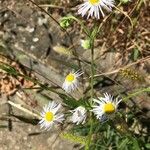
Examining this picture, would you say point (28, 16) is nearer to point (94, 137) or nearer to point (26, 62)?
point (26, 62)

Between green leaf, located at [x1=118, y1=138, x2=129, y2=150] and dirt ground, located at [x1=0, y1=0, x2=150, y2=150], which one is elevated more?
dirt ground, located at [x1=0, y1=0, x2=150, y2=150]

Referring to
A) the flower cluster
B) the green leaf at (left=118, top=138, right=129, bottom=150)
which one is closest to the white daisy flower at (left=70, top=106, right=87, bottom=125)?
the flower cluster

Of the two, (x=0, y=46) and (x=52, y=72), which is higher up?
(x=0, y=46)

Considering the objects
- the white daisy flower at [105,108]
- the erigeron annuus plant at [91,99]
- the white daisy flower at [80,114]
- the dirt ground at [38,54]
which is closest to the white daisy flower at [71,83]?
the erigeron annuus plant at [91,99]

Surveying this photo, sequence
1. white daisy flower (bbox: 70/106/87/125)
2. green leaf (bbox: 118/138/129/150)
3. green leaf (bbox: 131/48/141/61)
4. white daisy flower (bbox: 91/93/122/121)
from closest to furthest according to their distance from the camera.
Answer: white daisy flower (bbox: 91/93/122/121), white daisy flower (bbox: 70/106/87/125), green leaf (bbox: 118/138/129/150), green leaf (bbox: 131/48/141/61)

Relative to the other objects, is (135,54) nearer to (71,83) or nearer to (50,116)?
(71,83)

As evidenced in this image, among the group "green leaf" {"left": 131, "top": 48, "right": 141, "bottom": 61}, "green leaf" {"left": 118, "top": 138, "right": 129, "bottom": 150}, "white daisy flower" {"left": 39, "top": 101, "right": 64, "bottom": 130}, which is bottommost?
"green leaf" {"left": 118, "top": 138, "right": 129, "bottom": 150}

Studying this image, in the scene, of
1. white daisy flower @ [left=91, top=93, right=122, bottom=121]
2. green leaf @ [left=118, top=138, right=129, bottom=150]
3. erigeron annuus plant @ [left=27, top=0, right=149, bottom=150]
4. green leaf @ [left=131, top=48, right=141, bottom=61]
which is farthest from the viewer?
green leaf @ [left=131, top=48, right=141, bottom=61]

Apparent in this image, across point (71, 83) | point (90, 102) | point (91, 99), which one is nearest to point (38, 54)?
point (71, 83)

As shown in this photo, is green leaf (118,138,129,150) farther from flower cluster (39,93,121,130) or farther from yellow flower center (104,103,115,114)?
yellow flower center (104,103,115,114)

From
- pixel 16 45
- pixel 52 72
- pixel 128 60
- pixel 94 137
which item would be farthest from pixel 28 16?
pixel 94 137

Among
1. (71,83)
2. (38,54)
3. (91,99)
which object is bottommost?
(91,99)
